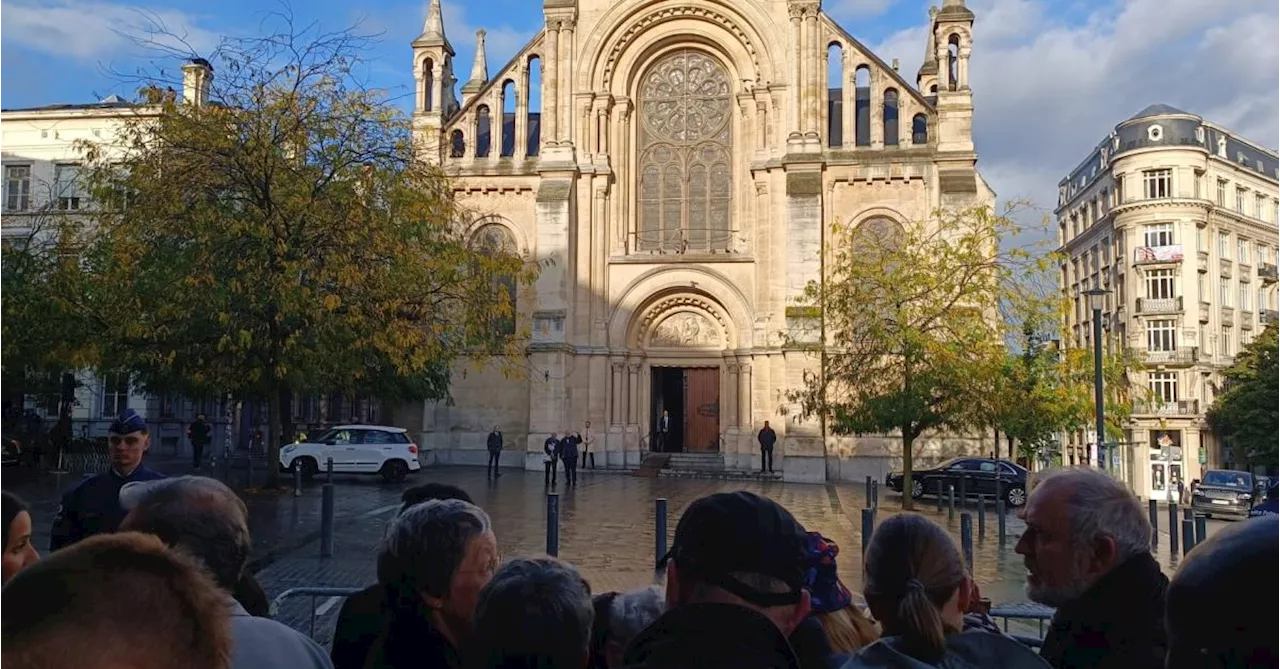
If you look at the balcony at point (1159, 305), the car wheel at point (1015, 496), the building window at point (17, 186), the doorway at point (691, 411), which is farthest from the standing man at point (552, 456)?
the balcony at point (1159, 305)

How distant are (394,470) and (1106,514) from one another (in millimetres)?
24801

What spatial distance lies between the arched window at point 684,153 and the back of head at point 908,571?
30.6 meters

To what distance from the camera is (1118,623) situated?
3002 mm

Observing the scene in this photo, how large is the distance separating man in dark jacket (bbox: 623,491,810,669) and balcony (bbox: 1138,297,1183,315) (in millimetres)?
56062

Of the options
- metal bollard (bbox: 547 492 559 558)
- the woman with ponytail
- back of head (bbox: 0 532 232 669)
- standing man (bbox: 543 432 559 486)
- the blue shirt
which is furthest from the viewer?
standing man (bbox: 543 432 559 486)

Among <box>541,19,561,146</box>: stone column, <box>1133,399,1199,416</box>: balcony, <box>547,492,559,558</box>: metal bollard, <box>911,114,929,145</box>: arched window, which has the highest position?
<box>541,19,561,146</box>: stone column

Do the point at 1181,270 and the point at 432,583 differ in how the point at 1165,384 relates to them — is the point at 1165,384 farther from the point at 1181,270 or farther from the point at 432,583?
the point at 432,583

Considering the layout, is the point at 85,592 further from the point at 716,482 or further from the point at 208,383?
the point at 716,482

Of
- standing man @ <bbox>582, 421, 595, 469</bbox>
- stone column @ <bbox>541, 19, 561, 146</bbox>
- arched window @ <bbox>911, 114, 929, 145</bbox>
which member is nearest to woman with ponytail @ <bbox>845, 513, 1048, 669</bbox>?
standing man @ <bbox>582, 421, 595, 469</bbox>

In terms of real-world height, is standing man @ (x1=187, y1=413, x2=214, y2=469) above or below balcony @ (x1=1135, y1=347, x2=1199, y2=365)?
below

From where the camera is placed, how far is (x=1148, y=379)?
168ft

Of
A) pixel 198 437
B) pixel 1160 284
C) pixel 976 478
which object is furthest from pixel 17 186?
pixel 1160 284

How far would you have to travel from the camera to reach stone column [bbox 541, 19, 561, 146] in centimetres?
3291

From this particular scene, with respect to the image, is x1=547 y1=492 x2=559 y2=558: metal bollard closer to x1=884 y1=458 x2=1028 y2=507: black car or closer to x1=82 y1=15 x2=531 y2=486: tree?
x1=82 y1=15 x2=531 y2=486: tree
